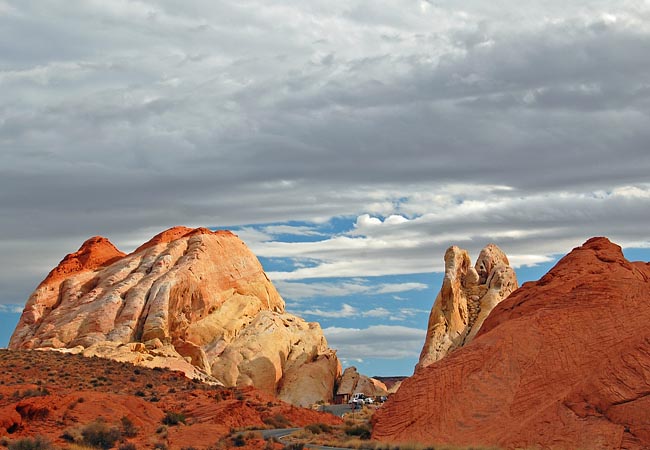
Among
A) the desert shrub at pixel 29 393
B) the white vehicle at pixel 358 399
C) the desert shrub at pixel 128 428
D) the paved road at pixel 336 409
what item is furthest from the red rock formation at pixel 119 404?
the white vehicle at pixel 358 399

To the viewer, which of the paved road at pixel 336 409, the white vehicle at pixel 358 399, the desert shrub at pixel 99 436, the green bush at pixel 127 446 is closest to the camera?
the green bush at pixel 127 446

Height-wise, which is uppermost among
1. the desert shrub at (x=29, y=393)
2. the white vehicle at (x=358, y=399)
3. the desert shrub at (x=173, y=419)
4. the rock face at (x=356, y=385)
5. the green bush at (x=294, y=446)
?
the rock face at (x=356, y=385)

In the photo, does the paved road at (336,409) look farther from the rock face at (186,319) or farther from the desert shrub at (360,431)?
the desert shrub at (360,431)

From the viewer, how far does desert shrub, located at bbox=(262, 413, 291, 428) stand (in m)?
50.4

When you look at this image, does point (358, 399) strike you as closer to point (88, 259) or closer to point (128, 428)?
point (88, 259)

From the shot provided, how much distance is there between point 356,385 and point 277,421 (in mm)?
39785

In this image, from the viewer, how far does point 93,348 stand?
251 feet

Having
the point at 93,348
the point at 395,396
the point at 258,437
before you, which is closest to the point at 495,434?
the point at 395,396

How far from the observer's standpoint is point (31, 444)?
112ft

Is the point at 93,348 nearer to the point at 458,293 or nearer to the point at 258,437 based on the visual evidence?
the point at 458,293

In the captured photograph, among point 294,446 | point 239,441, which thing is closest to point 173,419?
point 239,441

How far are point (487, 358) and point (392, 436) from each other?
547cm

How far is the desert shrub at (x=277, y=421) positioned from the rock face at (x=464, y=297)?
29.7 m

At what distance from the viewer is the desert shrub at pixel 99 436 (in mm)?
37656
